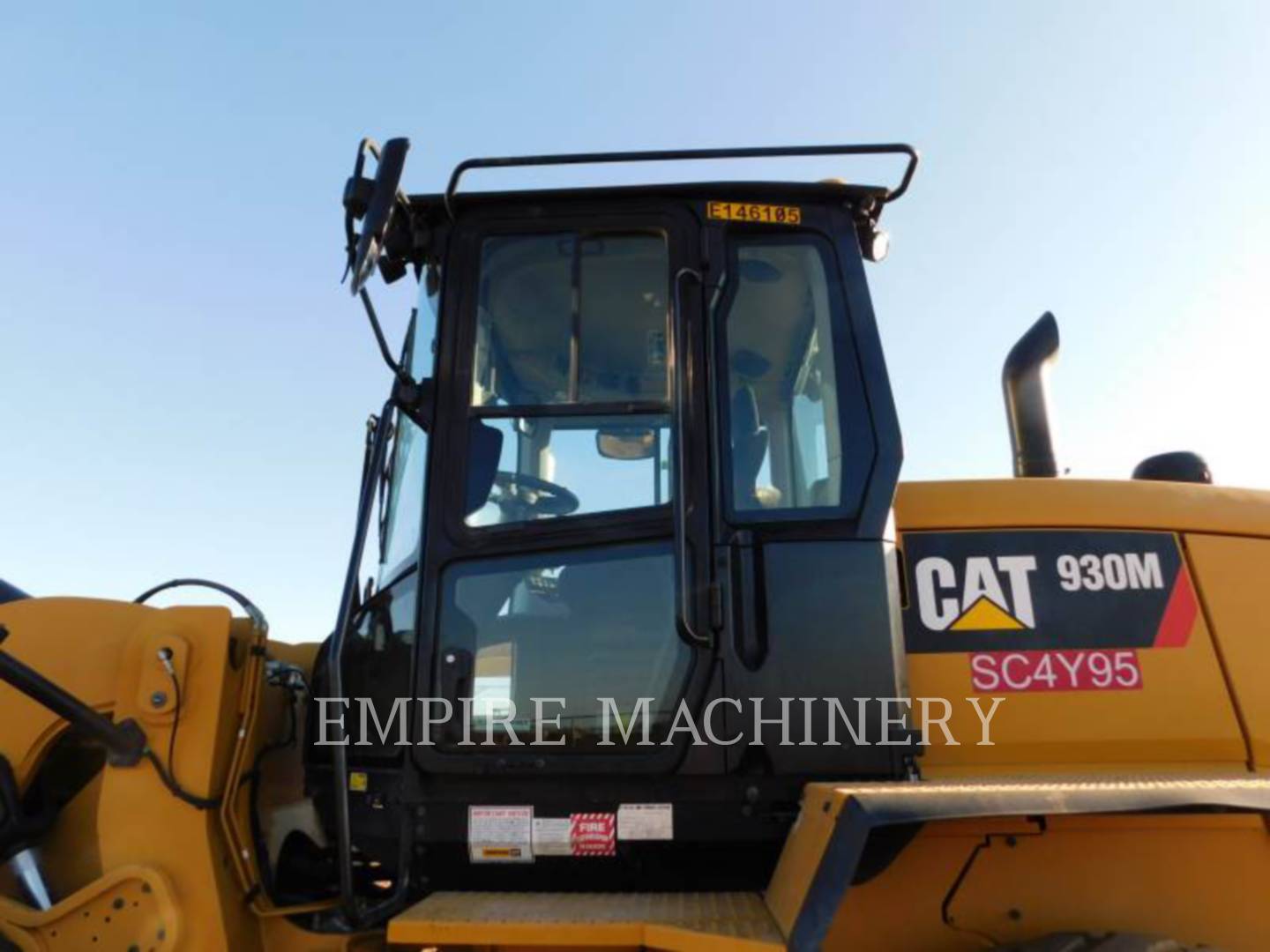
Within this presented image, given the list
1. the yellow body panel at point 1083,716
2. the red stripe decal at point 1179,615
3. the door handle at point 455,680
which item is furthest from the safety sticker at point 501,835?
the red stripe decal at point 1179,615

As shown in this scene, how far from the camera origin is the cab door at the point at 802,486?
245 centimetres

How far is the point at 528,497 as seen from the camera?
2.68 meters

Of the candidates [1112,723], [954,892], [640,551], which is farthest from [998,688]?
[640,551]

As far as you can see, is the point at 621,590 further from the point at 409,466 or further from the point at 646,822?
the point at 409,466

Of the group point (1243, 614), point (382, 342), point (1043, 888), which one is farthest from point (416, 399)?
point (1243, 614)

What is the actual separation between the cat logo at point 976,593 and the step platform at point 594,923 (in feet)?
3.01

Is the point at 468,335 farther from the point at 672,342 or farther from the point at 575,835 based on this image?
the point at 575,835

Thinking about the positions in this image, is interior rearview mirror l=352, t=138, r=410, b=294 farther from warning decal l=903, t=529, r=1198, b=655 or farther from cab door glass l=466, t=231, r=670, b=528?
warning decal l=903, t=529, r=1198, b=655

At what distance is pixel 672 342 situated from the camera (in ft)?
8.90

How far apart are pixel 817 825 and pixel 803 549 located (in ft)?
2.41

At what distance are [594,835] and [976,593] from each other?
49.2 inches

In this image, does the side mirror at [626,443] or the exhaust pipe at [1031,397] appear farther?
the exhaust pipe at [1031,397]

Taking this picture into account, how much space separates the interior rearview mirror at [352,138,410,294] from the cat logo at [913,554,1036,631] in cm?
170

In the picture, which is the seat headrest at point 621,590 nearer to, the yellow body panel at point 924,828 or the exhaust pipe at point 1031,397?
the yellow body panel at point 924,828
